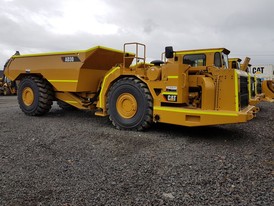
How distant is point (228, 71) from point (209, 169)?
2.44 m

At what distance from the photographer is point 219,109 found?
18.4ft

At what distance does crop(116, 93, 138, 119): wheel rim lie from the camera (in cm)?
621

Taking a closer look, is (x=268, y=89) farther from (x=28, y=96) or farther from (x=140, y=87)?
(x=28, y=96)

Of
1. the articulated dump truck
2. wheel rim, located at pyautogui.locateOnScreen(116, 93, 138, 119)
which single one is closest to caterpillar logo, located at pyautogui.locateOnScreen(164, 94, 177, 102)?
the articulated dump truck

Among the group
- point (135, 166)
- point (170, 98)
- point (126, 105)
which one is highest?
point (170, 98)

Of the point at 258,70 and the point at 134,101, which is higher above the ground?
the point at 258,70

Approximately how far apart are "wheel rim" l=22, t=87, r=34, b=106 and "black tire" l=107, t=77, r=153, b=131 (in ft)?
9.28

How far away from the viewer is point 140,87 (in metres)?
6.08

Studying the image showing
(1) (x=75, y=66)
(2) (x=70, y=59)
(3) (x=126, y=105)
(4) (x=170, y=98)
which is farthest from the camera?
(2) (x=70, y=59)

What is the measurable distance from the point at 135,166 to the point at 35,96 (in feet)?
16.6

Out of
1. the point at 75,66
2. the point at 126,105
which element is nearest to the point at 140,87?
the point at 126,105

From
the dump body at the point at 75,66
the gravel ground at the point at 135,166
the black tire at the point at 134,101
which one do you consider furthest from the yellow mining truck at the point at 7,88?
the black tire at the point at 134,101

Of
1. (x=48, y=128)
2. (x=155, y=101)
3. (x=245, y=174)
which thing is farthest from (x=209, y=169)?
(x=48, y=128)

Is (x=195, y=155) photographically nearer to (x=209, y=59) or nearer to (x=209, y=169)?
(x=209, y=169)
